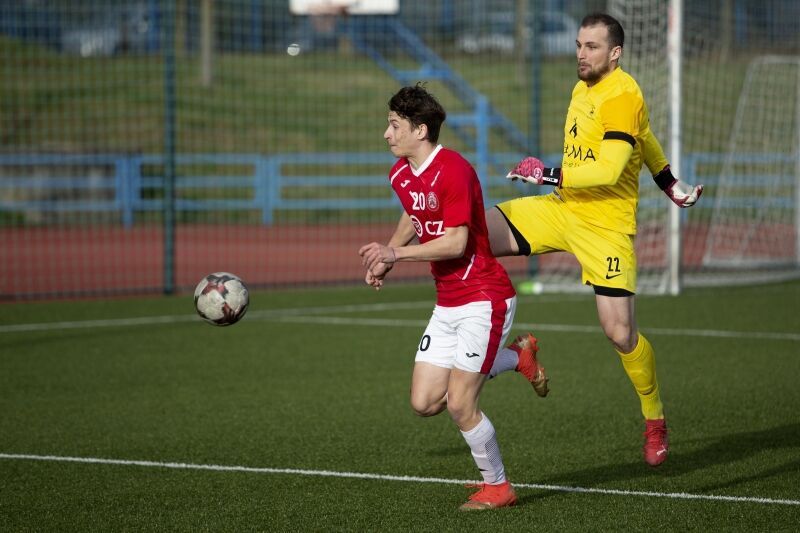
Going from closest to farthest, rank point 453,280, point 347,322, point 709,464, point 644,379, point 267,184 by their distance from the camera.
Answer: point 453,280 → point 644,379 → point 709,464 → point 347,322 → point 267,184

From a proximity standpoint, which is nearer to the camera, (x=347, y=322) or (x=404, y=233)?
(x=404, y=233)

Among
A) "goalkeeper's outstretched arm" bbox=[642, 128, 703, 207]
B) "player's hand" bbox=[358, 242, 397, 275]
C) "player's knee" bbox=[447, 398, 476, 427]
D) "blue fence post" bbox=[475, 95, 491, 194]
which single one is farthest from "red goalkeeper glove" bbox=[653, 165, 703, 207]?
"blue fence post" bbox=[475, 95, 491, 194]

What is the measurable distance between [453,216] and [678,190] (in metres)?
1.67

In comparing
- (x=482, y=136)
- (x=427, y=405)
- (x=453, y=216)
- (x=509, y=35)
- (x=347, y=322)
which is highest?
(x=509, y=35)

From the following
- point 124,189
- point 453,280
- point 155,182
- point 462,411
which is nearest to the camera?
point 462,411

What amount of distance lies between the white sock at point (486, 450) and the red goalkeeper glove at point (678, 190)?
1729mm

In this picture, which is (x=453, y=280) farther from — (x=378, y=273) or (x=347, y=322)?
(x=347, y=322)

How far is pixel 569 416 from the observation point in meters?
7.74

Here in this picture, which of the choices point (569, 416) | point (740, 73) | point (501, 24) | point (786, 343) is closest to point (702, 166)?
point (740, 73)

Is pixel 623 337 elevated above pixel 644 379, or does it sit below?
above

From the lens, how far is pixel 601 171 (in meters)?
6.05

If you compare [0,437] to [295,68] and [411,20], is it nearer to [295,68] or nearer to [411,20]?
[295,68]

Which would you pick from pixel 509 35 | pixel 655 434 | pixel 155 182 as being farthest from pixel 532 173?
pixel 509 35

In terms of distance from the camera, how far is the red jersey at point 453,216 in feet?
18.0
